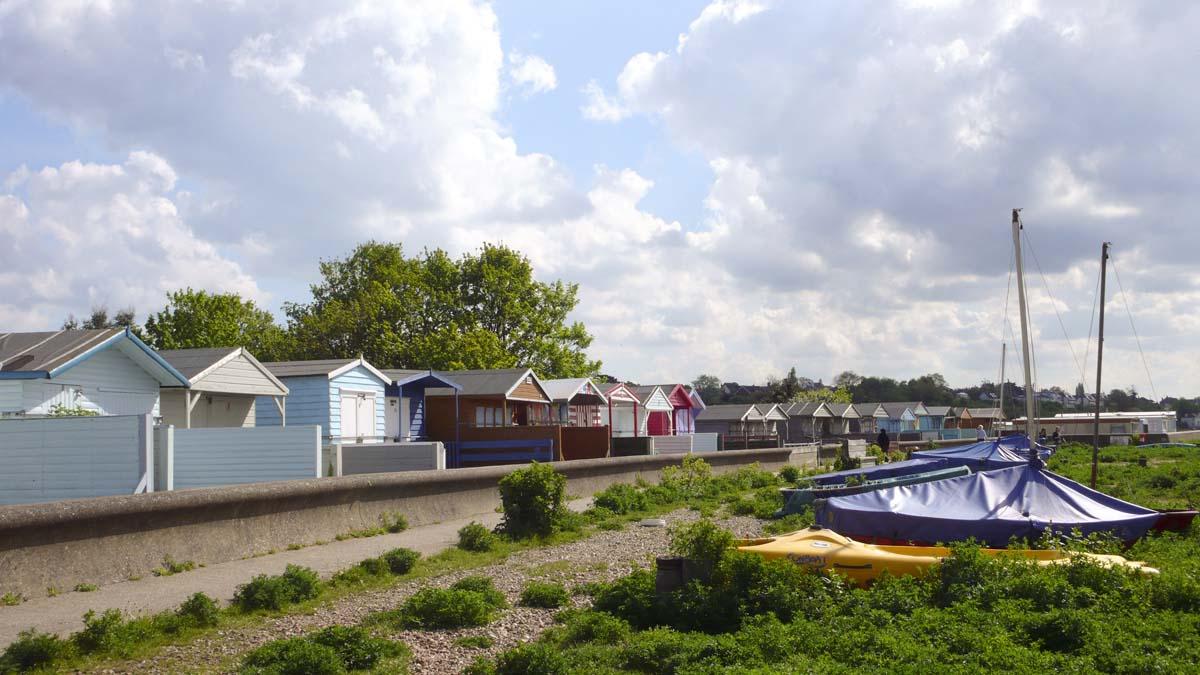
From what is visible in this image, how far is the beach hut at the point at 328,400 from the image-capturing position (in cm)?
2797

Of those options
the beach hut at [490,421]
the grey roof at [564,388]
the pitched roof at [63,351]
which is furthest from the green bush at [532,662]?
the grey roof at [564,388]

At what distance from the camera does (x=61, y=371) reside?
1766cm

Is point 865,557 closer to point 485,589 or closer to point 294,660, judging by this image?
point 485,589

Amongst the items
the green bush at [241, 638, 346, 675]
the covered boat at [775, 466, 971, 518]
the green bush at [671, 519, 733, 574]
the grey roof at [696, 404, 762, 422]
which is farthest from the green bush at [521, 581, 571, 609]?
the grey roof at [696, 404, 762, 422]

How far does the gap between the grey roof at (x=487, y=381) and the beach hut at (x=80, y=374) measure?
14703mm

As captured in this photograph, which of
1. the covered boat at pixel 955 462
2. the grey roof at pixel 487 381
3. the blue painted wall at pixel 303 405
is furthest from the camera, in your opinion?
the grey roof at pixel 487 381

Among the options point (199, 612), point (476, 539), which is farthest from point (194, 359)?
point (199, 612)

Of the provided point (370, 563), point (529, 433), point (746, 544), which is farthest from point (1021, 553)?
point (529, 433)

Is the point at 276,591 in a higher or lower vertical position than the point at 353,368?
lower

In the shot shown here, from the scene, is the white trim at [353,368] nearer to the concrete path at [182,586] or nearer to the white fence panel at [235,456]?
the white fence panel at [235,456]

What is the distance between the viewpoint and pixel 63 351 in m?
18.2

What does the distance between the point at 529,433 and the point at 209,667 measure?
2477 cm

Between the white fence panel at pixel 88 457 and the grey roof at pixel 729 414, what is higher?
the white fence panel at pixel 88 457

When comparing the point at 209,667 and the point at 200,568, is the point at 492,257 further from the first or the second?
the point at 209,667
